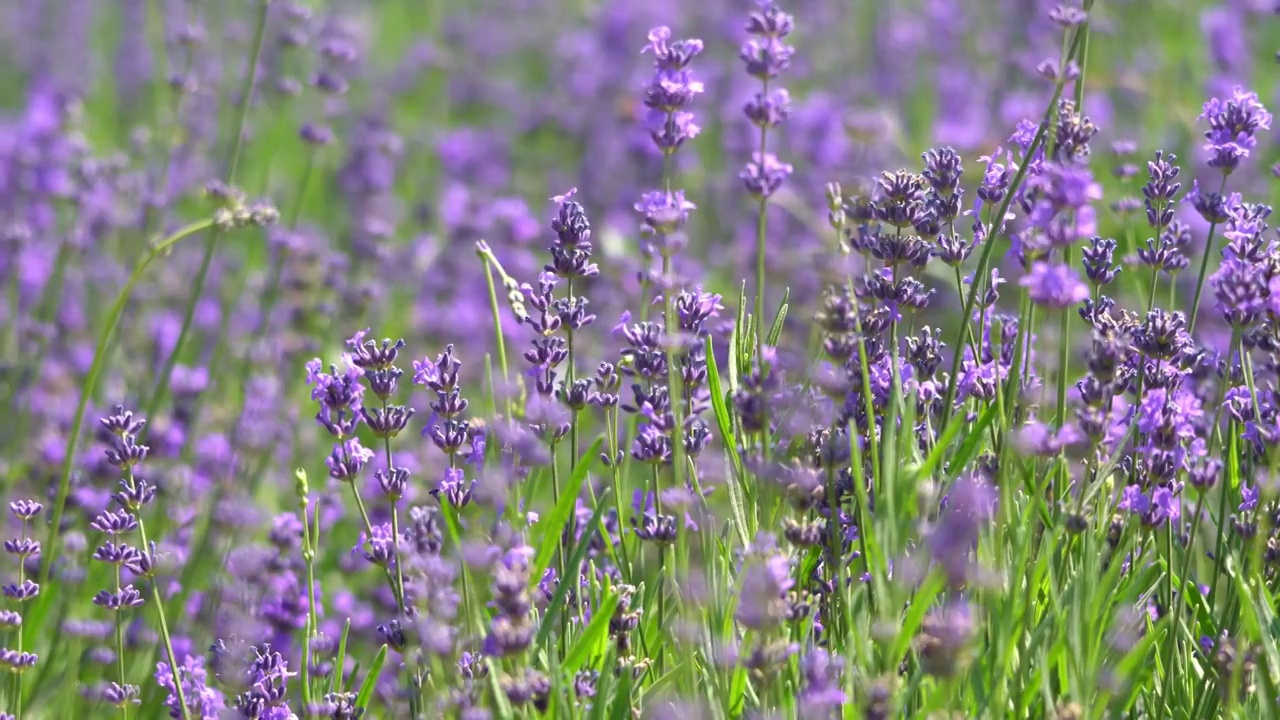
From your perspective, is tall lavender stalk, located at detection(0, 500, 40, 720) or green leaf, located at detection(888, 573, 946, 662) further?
tall lavender stalk, located at detection(0, 500, 40, 720)

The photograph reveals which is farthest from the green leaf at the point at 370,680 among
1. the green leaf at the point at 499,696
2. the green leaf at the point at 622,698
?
the green leaf at the point at 622,698

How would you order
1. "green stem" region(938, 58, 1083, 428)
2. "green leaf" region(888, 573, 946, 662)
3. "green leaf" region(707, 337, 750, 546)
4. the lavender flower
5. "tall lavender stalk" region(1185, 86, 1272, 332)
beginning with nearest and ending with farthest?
"green leaf" region(888, 573, 946, 662), the lavender flower, "green stem" region(938, 58, 1083, 428), "green leaf" region(707, 337, 750, 546), "tall lavender stalk" region(1185, 86, 1272, 332)

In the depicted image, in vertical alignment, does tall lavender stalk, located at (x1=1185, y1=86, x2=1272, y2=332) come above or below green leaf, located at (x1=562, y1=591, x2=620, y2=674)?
above

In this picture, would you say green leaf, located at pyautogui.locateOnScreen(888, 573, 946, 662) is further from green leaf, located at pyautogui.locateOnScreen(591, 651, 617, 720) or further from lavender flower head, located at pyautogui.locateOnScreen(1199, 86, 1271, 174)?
lavender flower head, located at pyautogui.locateOnScreen(1199, 86, 1271, 174)

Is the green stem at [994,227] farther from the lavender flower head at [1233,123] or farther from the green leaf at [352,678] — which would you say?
the green leaf at [352,678]

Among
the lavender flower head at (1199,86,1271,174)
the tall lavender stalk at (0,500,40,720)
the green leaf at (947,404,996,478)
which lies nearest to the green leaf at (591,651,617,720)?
the green leaf at (947,404,996,478)

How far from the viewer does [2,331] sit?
555cm

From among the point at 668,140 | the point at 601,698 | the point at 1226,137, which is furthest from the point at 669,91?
the point at 601,698

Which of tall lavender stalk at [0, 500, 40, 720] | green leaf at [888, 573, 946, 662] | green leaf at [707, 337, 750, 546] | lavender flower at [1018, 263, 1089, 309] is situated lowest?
tall lavender stalk at [0, 500, 40, 720]

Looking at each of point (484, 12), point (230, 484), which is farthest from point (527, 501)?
point (484, 12)

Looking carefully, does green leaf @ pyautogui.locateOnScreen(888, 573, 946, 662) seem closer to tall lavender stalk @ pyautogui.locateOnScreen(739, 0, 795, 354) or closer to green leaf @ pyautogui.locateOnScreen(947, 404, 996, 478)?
green leaf @ pyautogui.locateOnScreen(947, 404, 996, 478)

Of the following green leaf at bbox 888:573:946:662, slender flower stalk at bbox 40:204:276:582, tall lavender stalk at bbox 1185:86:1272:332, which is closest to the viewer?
green leaf at bbox 888:573:946:662

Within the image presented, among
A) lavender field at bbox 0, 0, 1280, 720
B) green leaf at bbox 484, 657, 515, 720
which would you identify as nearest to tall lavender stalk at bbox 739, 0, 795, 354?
lavender field at bbox 0, 0, 1280, 720

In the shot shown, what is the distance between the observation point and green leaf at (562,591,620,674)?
205cm
